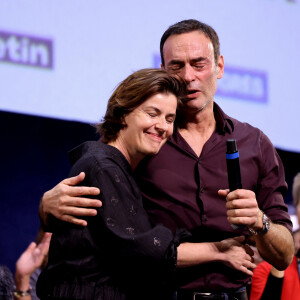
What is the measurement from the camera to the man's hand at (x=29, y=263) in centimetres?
328

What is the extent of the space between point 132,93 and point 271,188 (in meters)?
0.63

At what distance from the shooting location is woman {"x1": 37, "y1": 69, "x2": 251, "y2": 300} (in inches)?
67.3

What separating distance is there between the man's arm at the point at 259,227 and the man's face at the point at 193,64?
0.48 metres

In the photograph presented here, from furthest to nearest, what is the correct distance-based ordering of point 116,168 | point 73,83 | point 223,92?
point 223,92, point 73,83, point 116,168

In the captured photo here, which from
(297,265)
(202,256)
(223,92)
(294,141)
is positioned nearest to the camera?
(202,256)

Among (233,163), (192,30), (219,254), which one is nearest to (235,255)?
(219,254)

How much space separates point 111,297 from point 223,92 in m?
2.24

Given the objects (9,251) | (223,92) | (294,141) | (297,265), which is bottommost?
(9,251)

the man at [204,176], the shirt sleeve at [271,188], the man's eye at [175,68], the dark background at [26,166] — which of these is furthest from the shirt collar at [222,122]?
the dark background at [26,166]

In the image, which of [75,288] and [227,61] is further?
[227,61]

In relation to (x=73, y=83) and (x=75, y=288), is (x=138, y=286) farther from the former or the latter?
(x=73, y=83)

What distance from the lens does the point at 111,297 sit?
5.63 feet

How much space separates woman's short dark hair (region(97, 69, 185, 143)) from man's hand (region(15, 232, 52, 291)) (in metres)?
1.54

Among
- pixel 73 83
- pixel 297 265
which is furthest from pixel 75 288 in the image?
pixel 73 83
